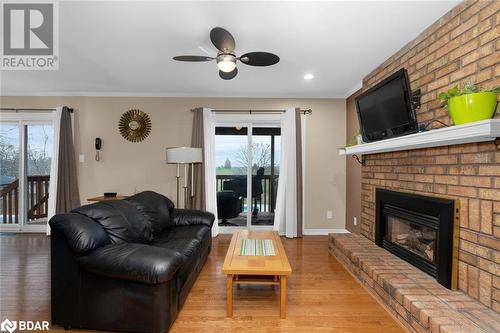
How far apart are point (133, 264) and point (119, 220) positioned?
67 cm

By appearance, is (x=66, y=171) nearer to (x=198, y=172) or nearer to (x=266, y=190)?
(x=198, y=172)

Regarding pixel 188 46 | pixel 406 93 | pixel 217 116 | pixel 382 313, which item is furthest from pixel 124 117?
pixel 382 313

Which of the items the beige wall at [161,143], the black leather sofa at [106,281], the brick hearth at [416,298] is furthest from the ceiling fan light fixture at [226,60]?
the beige wall at [161,143]

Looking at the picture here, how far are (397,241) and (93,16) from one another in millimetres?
3760

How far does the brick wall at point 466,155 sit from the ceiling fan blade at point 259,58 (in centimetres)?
143

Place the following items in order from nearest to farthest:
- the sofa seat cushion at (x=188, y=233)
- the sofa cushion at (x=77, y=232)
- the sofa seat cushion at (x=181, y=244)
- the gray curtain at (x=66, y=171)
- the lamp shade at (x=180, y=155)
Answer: the sofa cushion at (x=77, y=232)
the sofa seat cushion at (x=181, y=244)
the sofa seat cushion at (x=188, y=233)
the lamp shade at (x=180, y=155)
the gray curtain at (x=66, y=171)

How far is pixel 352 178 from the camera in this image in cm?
459

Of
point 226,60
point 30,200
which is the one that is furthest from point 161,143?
point 226,60

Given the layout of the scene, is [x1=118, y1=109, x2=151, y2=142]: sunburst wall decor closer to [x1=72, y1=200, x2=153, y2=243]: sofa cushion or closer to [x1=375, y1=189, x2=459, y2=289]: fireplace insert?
[x1=72, y1=200, x2=153, y2=243]: sofa cushion

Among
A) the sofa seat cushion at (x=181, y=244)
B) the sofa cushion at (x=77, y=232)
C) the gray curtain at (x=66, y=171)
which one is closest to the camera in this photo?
the sofa cushion at (x=77, y=232)

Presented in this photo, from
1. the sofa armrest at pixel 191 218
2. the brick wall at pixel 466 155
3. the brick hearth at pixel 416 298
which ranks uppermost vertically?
the brick wall at pixel 466 155

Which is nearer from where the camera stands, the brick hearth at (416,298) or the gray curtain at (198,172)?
the brick hearth at (416,298)

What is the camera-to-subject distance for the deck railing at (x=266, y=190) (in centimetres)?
499

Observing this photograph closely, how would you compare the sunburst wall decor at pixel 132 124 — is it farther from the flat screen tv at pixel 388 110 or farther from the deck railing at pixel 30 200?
the flat screen tv at pixel 388 110
